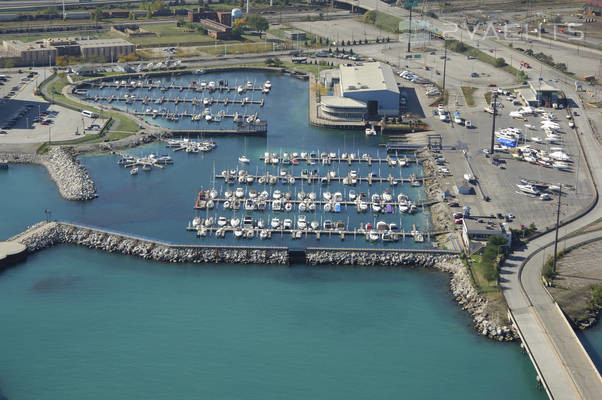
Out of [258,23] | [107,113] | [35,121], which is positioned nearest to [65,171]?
[35,121]

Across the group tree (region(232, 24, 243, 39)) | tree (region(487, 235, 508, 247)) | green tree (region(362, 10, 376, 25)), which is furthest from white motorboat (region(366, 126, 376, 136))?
green tree (region(362, 10, 376, 25))

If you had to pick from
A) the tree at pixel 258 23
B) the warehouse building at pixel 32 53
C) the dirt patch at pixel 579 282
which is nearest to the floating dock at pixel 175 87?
the warehouse building at pixel 32 53

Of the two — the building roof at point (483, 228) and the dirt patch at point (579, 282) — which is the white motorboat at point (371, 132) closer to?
the building roof at point (483, 228)

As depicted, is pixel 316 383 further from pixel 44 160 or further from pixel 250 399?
pixel 44 160

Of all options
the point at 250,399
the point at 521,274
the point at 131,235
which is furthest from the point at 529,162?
the point at 250,399

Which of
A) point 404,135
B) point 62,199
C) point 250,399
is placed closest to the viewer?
point 250,399

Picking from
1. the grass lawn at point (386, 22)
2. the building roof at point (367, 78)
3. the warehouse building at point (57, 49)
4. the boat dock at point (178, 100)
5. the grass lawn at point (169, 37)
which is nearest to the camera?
the building roof at point (367, 78)
